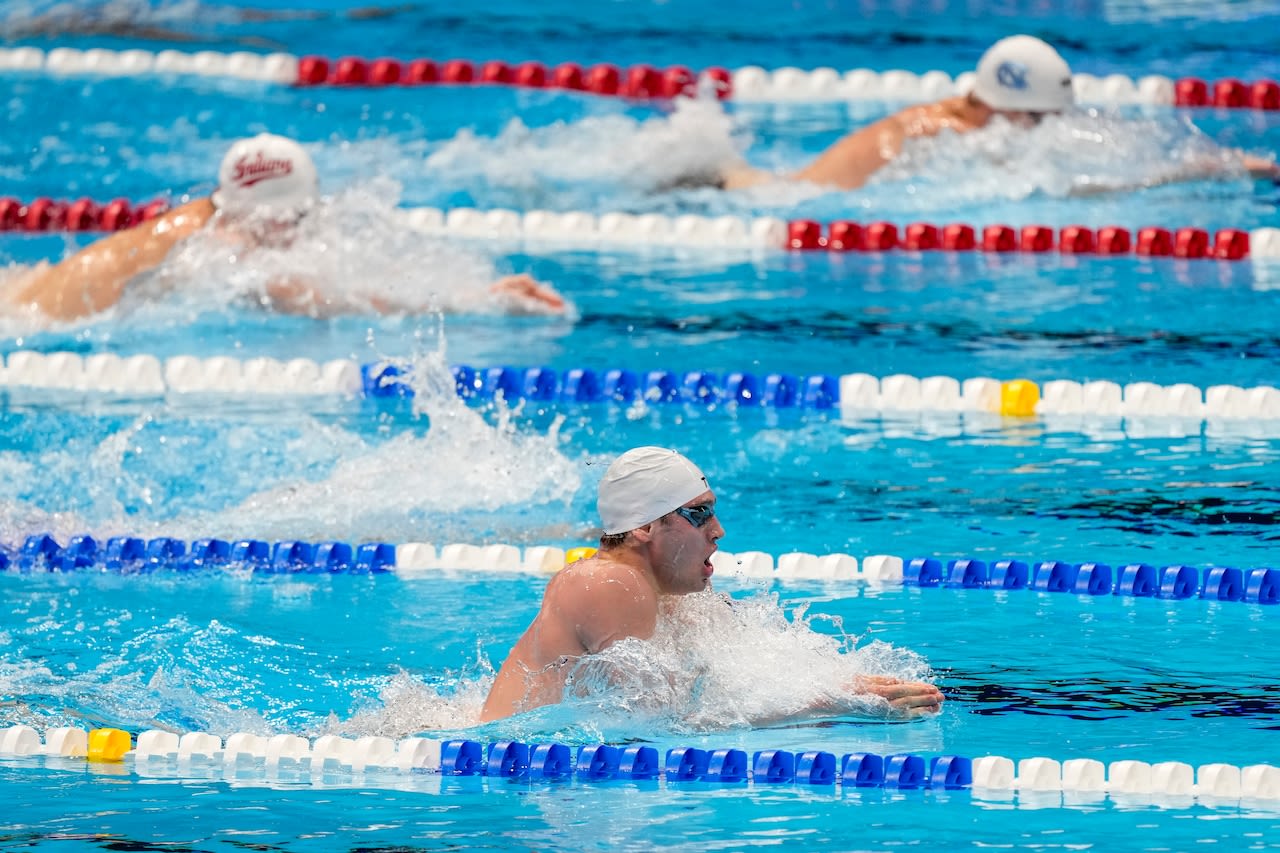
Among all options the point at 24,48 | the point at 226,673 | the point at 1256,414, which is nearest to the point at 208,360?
the point at 226,673

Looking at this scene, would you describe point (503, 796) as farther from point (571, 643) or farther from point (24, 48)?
point (24, 48)

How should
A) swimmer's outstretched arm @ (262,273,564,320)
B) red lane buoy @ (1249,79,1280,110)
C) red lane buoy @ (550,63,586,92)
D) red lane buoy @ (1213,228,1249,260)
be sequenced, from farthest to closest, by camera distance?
red lane buoy @ (550,63,586,92) < red lane buoy @ (1249,79,1280,110) < red lane buoy @ (1213,228,1249,260) < swimmer's outstretched arm @ (262,273,564,320)

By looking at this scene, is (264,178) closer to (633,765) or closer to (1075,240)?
(1075,240)

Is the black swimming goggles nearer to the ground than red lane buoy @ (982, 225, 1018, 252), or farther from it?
nearer to the ground

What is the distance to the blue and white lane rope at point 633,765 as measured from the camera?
12.6ft

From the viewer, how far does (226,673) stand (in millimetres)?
4879

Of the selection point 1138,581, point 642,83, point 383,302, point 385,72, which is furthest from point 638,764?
point 385,72

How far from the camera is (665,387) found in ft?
22.9

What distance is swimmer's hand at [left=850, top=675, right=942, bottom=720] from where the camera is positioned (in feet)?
13.8

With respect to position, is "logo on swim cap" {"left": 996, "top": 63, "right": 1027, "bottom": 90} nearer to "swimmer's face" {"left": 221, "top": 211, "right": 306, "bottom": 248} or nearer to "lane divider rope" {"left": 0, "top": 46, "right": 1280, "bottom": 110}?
"lane divider rope" {"left": 0, "top": 46, "right": 1280, "bottom": 110}

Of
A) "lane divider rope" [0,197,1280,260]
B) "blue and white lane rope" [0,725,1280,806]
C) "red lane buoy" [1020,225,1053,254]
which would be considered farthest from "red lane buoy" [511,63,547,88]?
"blue and white lane rope" [0,725,1280,806]

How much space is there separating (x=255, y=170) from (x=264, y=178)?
0.04 m

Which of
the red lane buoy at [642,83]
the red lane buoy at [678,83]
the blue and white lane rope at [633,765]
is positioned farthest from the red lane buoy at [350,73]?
the blue and white lane rope at [633,765]

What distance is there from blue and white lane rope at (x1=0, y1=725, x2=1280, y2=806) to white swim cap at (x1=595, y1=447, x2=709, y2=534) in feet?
1.36
